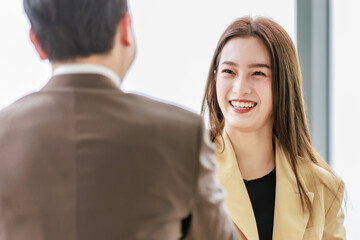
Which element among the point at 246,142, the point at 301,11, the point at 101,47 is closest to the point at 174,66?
the point at 246,142

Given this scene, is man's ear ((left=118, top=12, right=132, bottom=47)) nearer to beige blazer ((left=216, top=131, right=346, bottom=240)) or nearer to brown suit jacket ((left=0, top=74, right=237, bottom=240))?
brown suit jacket ((left=0, top=74, right=237, bottom=240))

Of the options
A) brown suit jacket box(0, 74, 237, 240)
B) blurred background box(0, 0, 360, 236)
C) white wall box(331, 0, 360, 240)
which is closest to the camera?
brown suit jacket box(0, 74, 237, 240)

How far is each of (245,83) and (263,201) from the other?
0.41 m

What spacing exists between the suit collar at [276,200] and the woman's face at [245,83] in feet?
0.41

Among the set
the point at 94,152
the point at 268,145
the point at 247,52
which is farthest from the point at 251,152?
the point at 94,152

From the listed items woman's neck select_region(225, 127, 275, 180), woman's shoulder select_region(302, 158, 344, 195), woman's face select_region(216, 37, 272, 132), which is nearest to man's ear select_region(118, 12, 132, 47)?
woman's face select_region(216, 37, 272, 132)

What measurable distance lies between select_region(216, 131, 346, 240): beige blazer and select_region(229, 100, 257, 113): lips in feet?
0.45

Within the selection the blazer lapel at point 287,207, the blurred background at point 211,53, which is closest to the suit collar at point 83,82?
the blazer lapel at point 287,207

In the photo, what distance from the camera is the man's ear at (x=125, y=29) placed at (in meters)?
0.77

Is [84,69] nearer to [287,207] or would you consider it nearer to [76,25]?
[76,25]

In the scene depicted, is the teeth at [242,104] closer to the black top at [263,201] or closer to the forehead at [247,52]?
the forehead at [247,52]

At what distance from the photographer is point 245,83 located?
5.62ft

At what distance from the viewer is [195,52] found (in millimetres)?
2369

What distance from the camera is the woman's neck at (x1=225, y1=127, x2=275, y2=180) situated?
180cm
